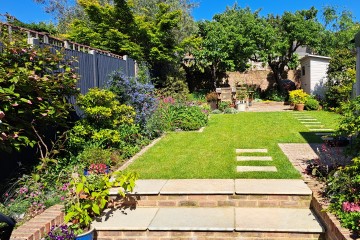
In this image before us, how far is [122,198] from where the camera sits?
441cm

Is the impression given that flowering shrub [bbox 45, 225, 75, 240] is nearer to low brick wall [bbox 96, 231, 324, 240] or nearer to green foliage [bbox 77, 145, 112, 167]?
low brick wall [bbox 96, 231, 324, 240]

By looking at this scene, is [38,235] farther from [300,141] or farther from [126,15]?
[126,15]

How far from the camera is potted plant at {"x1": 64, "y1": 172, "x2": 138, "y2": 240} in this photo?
142 inches

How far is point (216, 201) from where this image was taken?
14.2ft

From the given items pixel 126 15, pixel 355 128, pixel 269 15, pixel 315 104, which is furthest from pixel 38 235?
pixel 269 15

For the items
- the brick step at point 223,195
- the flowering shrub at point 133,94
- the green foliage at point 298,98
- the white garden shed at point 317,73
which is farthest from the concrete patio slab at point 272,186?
the white garden shed at point 317,73

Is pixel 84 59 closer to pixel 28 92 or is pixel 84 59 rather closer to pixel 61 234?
pixel 28 92

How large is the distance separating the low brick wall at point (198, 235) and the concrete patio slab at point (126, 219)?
0.06 m

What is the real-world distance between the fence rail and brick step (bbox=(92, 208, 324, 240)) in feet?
10.00

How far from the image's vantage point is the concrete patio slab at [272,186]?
423 cm

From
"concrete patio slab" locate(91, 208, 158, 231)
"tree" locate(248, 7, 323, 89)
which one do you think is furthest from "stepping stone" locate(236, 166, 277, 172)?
"tree" locate(248, 7, 323, 89)

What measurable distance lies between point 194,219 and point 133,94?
4582 millimetres

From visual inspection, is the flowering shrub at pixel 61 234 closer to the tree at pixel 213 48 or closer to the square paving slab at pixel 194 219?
the square paving slab at pixel 194 219

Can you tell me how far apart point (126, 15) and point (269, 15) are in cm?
1208
